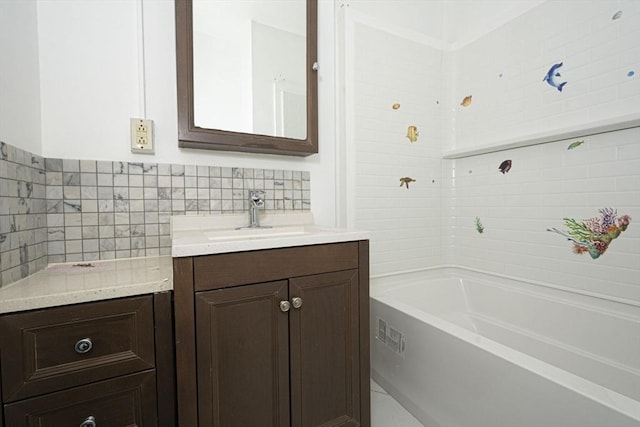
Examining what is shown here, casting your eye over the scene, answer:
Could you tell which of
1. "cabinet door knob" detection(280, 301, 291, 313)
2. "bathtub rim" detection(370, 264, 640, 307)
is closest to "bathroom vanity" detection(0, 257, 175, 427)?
"cabinet door knob" detection(280, 301, 291, 313)

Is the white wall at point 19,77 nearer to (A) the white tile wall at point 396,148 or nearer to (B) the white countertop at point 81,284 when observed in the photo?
(B) the white countertop at point 81,284

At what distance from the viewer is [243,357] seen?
33.9 inches

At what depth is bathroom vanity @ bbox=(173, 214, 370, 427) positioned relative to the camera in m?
0.79

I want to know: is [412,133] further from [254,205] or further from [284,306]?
[284,306]

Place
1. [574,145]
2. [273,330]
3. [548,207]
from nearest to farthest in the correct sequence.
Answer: [273,330] → [574,145] → [548,207]

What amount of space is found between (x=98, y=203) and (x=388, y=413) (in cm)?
154

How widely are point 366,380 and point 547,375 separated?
567 mm

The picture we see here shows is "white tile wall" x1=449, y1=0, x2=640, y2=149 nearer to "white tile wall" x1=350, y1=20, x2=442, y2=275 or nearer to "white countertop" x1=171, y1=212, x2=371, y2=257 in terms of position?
"white tile wall" x1=350, y1=20, x2=442, y2=275

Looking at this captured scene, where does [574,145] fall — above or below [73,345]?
above

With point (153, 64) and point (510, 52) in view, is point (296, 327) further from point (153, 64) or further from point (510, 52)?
point (510, 52)

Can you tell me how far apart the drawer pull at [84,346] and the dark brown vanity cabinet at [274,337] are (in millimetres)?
198

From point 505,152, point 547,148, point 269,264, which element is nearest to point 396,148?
point 505,152

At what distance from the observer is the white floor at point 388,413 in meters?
1.26

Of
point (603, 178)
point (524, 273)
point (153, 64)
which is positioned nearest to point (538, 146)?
point (603, 178)
